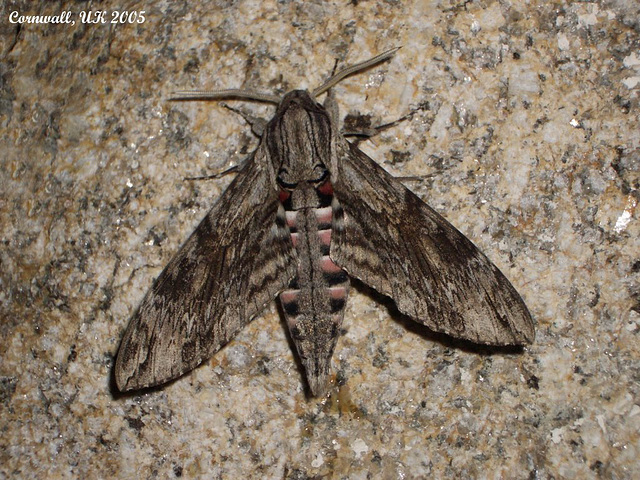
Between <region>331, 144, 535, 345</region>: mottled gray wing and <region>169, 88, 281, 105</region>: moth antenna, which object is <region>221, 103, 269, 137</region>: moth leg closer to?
<region>169, 88, 281, 105</region>: moth antenna

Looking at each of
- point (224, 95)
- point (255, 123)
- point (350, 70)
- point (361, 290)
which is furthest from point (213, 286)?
point (350, 70)

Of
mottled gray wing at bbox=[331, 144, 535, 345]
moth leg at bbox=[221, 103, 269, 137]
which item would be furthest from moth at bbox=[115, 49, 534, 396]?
moth leg at bbox=[221, 103, 269, 137]

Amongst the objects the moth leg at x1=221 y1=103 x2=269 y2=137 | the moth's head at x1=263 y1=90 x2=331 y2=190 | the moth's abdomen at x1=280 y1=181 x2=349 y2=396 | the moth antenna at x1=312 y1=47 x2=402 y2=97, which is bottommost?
the moth's abdomen at x1=280 y1=181 x2=349 y2=396

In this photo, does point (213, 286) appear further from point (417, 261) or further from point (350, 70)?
point (350, 70)

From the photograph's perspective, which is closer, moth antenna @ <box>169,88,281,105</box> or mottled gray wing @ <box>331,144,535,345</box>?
mottled gray wing @ <box>331,144,535,345</box>

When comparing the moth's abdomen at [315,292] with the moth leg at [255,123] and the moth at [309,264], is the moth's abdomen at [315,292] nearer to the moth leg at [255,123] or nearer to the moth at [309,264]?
the moth at [309,264]
